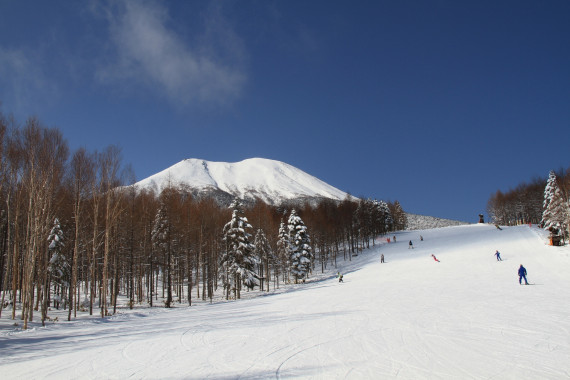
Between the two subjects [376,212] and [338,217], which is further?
[376,212]

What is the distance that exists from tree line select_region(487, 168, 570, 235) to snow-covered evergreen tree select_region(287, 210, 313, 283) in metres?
32.0

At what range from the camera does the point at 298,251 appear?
140ft

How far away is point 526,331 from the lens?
9.38 metres

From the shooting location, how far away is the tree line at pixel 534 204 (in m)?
38.3

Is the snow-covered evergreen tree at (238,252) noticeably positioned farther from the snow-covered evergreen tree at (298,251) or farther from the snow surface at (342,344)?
the snow surface at (342,344)

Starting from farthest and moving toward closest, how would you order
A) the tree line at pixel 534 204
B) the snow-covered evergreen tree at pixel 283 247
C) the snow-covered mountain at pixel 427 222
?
the snow-covered mountain at pixel 427 222 → the snow-covered evergreen tree at pixel 283 247 → the tree line at pixel 534 204

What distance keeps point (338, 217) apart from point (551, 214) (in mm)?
32991

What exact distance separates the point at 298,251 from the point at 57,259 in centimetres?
2751

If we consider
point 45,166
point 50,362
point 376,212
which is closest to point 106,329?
point 50,362

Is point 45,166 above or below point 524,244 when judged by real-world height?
above

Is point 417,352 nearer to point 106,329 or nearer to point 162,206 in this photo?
point 106,329

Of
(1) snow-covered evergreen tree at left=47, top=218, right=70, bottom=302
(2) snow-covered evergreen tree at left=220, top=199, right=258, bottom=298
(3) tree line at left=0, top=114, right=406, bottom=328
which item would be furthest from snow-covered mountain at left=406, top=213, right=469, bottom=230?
(1) snow-covered evergreen tree at left=47, top=218, right=70, bottom=302

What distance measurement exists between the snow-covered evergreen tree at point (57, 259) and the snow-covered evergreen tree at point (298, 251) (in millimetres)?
25949

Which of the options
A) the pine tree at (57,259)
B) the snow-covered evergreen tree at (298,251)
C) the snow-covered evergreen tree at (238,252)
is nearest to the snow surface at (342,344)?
the pine tree at (57,259)
